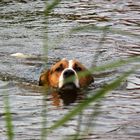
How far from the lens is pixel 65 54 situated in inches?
444

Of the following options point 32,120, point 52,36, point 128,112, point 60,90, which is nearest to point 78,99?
point 60,90

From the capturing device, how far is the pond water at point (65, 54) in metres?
6.02

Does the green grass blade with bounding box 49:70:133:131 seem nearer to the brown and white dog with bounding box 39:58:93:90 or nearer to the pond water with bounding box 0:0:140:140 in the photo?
the pond water with bounding box 0:0:140:140

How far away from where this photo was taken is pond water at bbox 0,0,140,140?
602cm

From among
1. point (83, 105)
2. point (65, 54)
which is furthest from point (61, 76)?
point (83, 105)

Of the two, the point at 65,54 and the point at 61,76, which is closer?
the point at 61,76

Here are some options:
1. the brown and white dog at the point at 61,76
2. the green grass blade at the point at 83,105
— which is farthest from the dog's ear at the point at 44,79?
the green grass blade at the point at 83,105

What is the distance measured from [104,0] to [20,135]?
11.7 m

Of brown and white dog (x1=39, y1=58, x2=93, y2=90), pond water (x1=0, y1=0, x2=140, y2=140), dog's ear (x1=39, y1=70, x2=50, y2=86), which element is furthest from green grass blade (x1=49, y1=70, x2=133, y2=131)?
dog's ear (x1=39, y1=70, x2=50, y2=86)

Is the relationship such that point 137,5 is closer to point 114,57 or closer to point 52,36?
point 52,36

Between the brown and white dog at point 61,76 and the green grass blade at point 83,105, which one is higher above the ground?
the green grass blade at point 83,105

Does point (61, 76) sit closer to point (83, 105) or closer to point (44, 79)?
point (44, 79)

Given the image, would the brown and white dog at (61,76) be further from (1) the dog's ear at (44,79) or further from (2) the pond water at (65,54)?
(2) the pond water at (65,54)

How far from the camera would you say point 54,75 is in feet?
29.6
